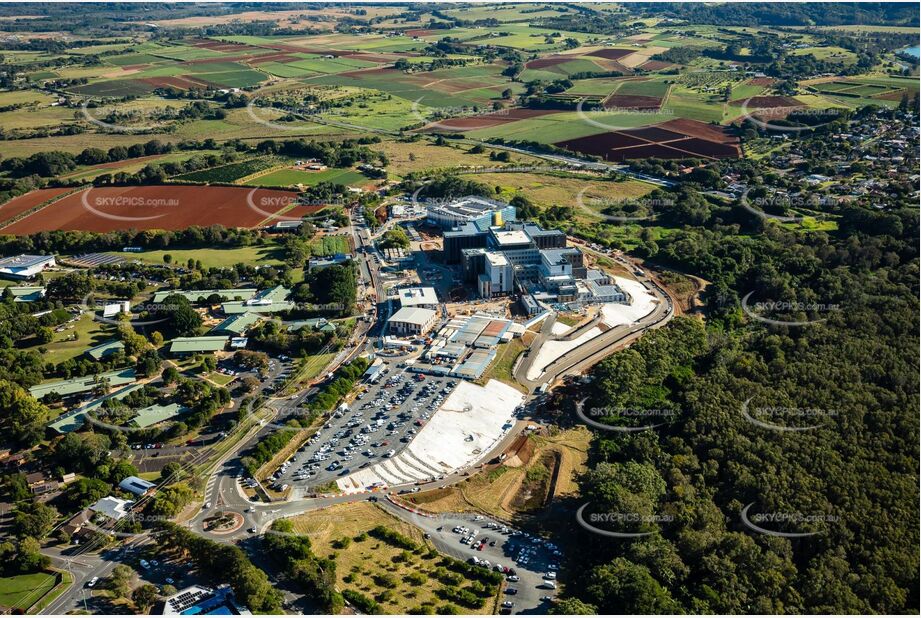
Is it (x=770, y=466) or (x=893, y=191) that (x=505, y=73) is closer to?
(x=893, y=191)

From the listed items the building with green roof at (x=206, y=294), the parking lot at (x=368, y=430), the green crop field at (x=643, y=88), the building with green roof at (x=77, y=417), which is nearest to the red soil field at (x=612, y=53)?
the green crop field at (x=643, y=88)

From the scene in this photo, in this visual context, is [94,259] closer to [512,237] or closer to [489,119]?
[512,237]

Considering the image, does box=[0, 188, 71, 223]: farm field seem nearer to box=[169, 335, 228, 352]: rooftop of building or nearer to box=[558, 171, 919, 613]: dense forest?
box=[169, 335, 228, 352]: rooftop of building

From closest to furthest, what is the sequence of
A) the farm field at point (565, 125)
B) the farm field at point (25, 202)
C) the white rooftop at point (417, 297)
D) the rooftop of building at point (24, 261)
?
1. the white rooftop at point (417, 297)
2. the rooftop of building at point (24, 261)
3. the farm field at point (25, 202)
4. the farm field at point (565, 125)

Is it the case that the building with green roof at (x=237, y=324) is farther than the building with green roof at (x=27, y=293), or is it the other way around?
the building with green roof at (x=27, y=293)

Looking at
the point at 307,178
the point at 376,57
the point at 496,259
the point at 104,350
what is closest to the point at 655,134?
the point at 307,178

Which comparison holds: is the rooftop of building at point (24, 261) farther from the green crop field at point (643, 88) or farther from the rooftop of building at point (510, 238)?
the green crop field at point (643, 88)
